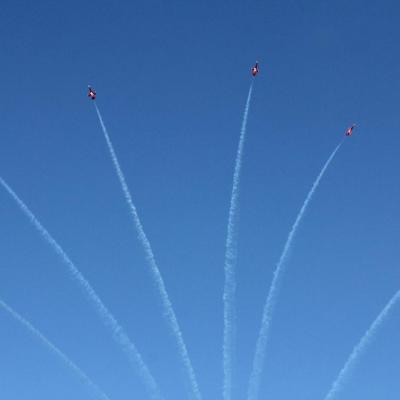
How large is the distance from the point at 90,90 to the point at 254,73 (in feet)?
74.7

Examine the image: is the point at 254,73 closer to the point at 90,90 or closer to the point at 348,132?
the point at 348,132

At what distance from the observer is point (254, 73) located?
92000mm

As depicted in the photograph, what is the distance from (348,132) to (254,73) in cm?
1515

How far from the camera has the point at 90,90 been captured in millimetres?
92562

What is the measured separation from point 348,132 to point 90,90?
118 feet

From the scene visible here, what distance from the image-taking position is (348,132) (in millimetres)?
90750

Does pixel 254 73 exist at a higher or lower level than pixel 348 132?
higher

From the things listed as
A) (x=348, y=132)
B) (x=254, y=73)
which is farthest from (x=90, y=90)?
(x=348, y=132)

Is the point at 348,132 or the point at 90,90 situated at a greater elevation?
the point at 90,90
